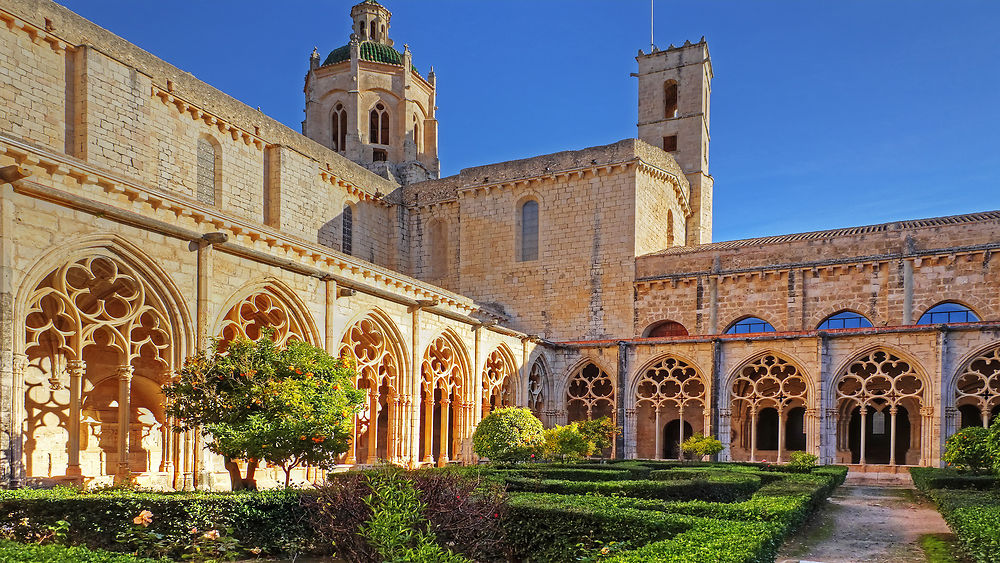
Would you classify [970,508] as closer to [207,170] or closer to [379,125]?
[207,170]

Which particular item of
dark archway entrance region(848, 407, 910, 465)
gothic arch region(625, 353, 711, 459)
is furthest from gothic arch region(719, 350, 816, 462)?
dark archway entrance region(848, 407, 910, 465)

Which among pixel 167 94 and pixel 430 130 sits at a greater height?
pixel 430 130

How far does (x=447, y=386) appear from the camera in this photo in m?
19.6

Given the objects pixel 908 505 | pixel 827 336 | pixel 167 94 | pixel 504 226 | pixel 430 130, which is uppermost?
pixel 430 130

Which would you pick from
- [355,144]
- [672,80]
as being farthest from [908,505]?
[355,144]

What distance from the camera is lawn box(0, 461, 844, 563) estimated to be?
21.7ft

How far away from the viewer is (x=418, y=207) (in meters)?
29.8

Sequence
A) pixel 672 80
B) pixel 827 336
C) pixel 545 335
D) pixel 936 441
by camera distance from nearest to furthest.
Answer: pixel 936 441, pixel 827 336, pixel 545 335, pixel 672 80

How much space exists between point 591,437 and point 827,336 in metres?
6.94

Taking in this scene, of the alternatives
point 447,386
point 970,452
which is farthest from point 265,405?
point 970,452

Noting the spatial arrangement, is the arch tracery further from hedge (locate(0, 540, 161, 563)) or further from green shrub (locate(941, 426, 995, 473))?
hedge (locate(0, 540, 161, 563))

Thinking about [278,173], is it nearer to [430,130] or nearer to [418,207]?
[418,207]

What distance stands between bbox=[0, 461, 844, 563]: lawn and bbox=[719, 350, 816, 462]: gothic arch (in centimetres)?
1237

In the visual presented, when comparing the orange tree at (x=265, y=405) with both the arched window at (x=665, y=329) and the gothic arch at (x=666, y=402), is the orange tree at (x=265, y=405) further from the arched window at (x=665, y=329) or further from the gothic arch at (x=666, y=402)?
the arched window at (x=665, y=329)
